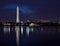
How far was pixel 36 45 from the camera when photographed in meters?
15.7

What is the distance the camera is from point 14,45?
1592cm

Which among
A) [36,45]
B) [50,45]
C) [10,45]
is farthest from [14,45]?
[50,45]

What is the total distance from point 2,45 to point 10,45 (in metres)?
0.71

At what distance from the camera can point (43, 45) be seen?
627 inches

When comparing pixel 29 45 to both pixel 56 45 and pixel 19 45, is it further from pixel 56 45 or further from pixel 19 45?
pixel 56 45

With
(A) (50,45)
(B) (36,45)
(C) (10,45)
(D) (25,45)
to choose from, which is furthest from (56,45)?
(C) (10,45)

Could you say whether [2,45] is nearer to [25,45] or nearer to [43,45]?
[25,45]

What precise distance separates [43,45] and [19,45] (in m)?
2.14

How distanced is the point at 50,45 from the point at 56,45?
520 millimetres

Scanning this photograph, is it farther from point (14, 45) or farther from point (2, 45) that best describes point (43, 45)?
point (2, 45)

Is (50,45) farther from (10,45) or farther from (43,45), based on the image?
(10,45)

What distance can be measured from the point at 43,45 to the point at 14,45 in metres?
2.58

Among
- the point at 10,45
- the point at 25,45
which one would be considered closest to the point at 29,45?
the point at 25,45

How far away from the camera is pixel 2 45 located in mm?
15984
